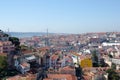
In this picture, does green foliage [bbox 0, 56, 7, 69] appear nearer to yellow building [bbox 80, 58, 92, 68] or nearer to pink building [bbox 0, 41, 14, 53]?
pink building [bbox 0, 41, 14, 53]

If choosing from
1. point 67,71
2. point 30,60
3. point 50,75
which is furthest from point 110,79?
point 30,60

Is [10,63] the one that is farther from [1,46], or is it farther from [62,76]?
[62,76]

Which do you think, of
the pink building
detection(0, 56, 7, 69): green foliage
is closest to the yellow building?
the pink building

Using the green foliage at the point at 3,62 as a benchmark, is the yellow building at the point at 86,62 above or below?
below

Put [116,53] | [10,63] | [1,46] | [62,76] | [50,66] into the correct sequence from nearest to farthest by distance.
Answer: [62,76] < [10,63] < [1,46] < [50,66] < [116,53]

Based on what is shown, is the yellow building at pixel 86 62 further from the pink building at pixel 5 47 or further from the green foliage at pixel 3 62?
the green foliage at pixel 3 62

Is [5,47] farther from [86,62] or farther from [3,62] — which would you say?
[86,62]

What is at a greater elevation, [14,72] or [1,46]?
[1,46]

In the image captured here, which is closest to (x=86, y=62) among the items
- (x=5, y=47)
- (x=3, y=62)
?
(x=5, y=47)

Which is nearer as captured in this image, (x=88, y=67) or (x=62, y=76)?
(x=62, y=76)

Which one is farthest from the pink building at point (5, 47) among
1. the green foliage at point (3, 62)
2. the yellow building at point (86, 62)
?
the yellow building at point (86, 62)

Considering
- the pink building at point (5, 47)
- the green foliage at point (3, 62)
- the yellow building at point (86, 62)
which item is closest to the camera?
the green foliage at point (3, 62)
